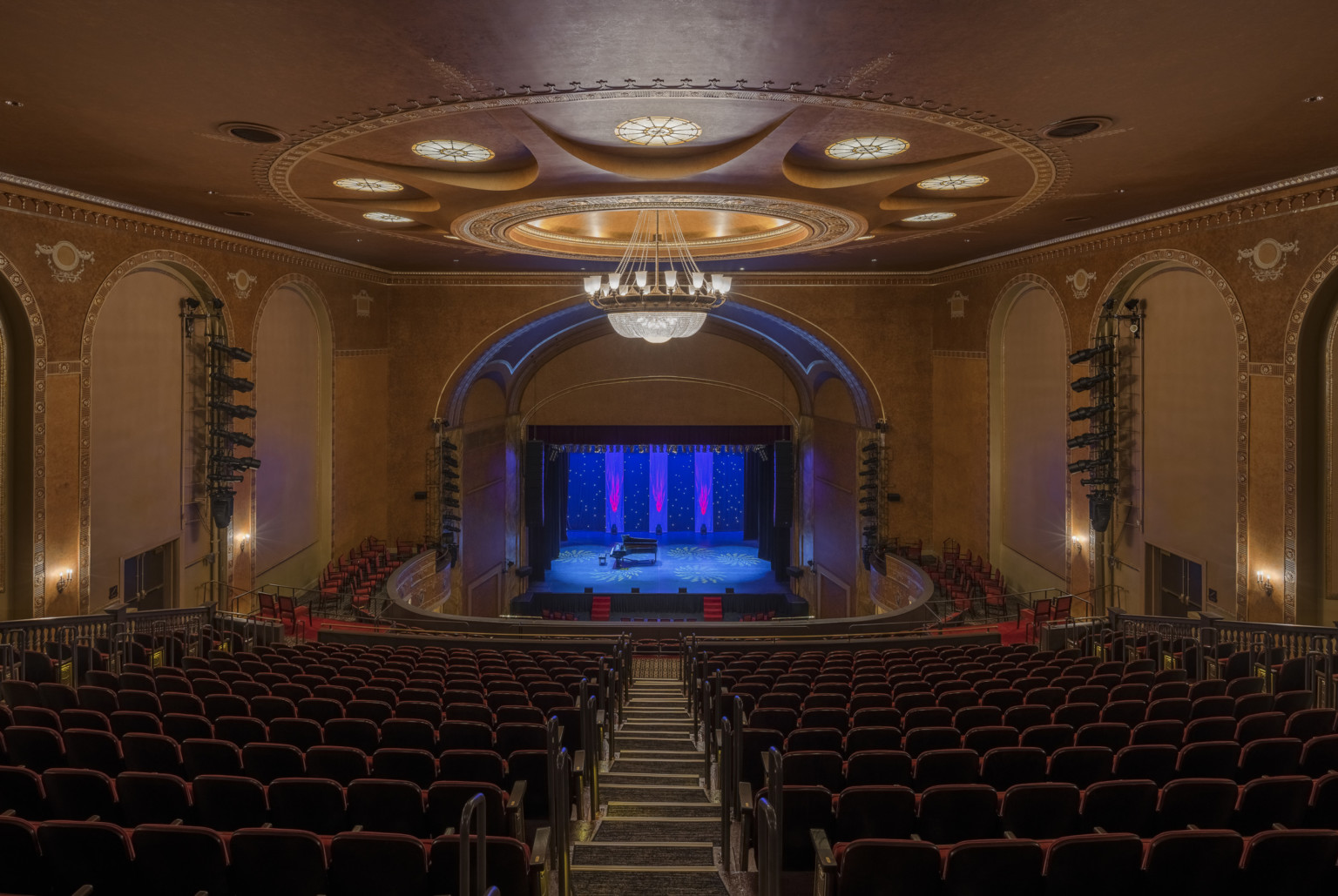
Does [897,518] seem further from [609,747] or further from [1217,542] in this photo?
[609,747]

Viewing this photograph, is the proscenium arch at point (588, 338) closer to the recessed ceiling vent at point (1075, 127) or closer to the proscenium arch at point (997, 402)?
the proscenium arch at point (997, 402)

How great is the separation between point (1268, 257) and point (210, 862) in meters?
14.5

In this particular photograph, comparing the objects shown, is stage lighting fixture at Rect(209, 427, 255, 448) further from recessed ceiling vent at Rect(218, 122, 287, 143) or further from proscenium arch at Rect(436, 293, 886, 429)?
recessed ceiling vent at Rect(218, 122, 287, 143)

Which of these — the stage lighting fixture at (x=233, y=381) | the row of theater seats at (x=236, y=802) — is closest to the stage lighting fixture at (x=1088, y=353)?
the stage lighting fixture at (x=233, y=381)

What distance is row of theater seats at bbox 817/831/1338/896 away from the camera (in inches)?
166

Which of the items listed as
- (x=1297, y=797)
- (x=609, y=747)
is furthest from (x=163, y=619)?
(x=1297, y=797)

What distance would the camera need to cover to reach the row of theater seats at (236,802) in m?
5.20

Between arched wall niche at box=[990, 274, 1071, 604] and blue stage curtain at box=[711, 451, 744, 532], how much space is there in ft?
54.9

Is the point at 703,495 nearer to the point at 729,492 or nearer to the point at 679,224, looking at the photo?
the point at 729,492

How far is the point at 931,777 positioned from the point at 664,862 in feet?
5.65

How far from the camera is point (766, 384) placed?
3017 cm

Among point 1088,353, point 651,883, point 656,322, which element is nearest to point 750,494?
point 1088,353

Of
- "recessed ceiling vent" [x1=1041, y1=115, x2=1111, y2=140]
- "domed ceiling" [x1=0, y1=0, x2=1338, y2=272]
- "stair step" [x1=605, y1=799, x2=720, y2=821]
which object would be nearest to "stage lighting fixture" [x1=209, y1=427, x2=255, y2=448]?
"domed ceiling" [x1=0, y1=0, x2=1338, y2=272]

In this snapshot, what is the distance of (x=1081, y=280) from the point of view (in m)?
18.2
